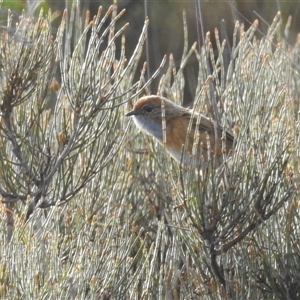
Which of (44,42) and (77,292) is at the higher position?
(44,42)

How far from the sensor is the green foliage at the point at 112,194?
4.75 m

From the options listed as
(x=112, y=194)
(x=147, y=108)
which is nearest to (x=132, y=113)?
(x=147, y=108)

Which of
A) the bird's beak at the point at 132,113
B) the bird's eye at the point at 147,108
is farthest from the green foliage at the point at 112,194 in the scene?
the bird's eye at the point at 147,108

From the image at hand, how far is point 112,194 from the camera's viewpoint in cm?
630

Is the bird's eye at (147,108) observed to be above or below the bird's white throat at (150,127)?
above

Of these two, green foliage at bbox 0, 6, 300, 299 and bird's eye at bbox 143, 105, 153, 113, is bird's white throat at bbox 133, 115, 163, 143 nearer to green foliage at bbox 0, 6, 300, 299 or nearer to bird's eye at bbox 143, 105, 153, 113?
bird's eye at bbox 143, 105, 153, 113

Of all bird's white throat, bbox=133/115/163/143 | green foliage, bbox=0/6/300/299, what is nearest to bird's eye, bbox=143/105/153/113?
bird's white throat, bbox=133/115/163/143

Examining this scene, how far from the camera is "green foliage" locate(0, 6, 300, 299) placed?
187 inches

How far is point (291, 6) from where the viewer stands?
10.0m

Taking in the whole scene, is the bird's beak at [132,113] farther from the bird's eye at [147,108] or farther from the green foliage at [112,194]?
the green foliage at [112,194]

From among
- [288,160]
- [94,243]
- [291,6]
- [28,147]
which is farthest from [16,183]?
[291,6]

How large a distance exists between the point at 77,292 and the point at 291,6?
6288 mm

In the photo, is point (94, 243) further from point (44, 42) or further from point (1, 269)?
point (44, 42)

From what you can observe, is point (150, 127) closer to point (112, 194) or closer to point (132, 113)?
point (132, 113)
